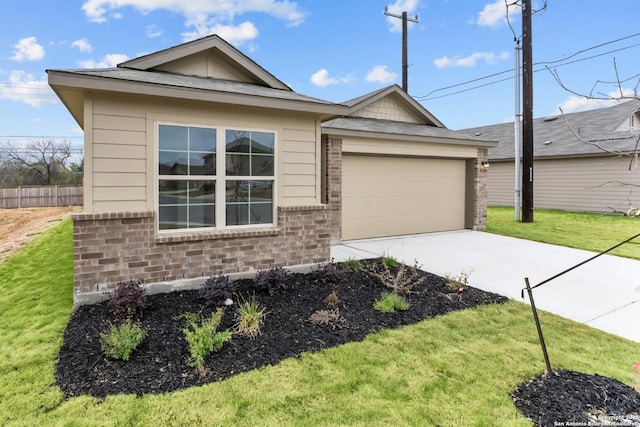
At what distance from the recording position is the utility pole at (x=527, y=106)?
12992mm

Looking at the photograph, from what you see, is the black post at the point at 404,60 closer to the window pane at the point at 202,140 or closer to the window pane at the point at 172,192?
the window pane at the point at 202,140

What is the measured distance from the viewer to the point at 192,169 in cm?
544

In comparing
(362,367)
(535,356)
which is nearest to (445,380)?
(362,367)

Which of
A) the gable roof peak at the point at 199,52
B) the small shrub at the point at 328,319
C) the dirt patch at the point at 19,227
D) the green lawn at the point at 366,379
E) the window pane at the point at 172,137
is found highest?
the gable roof peak at the point at 199,52

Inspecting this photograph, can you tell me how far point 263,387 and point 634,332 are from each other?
14.3 feet

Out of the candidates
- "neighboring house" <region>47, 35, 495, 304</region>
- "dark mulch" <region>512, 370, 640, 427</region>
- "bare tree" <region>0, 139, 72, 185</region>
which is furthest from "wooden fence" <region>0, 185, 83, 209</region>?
"dark mulch" <region>512, 370, 640, 427</region>

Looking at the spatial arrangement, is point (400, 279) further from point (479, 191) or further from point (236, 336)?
point (479, 191)

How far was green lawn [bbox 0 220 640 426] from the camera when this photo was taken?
2705 millimetres

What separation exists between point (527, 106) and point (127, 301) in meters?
14.1

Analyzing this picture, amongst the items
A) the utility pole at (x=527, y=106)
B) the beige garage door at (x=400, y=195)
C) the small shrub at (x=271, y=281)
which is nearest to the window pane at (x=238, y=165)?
the small shrub at (x=271, y=281)

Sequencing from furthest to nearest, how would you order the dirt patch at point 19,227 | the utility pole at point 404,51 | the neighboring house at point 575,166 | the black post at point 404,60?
the black post at point 404,60 < the utility pole at point 404,51 < the neighboring house at point 575,166 < the dirt patch at point 19,227

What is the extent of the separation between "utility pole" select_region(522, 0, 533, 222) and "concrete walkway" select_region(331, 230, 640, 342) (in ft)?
12.5

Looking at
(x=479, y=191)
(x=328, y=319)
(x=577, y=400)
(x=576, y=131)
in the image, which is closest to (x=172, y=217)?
(x=328, y=319)

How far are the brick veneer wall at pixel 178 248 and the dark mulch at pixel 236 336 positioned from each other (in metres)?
0.37
